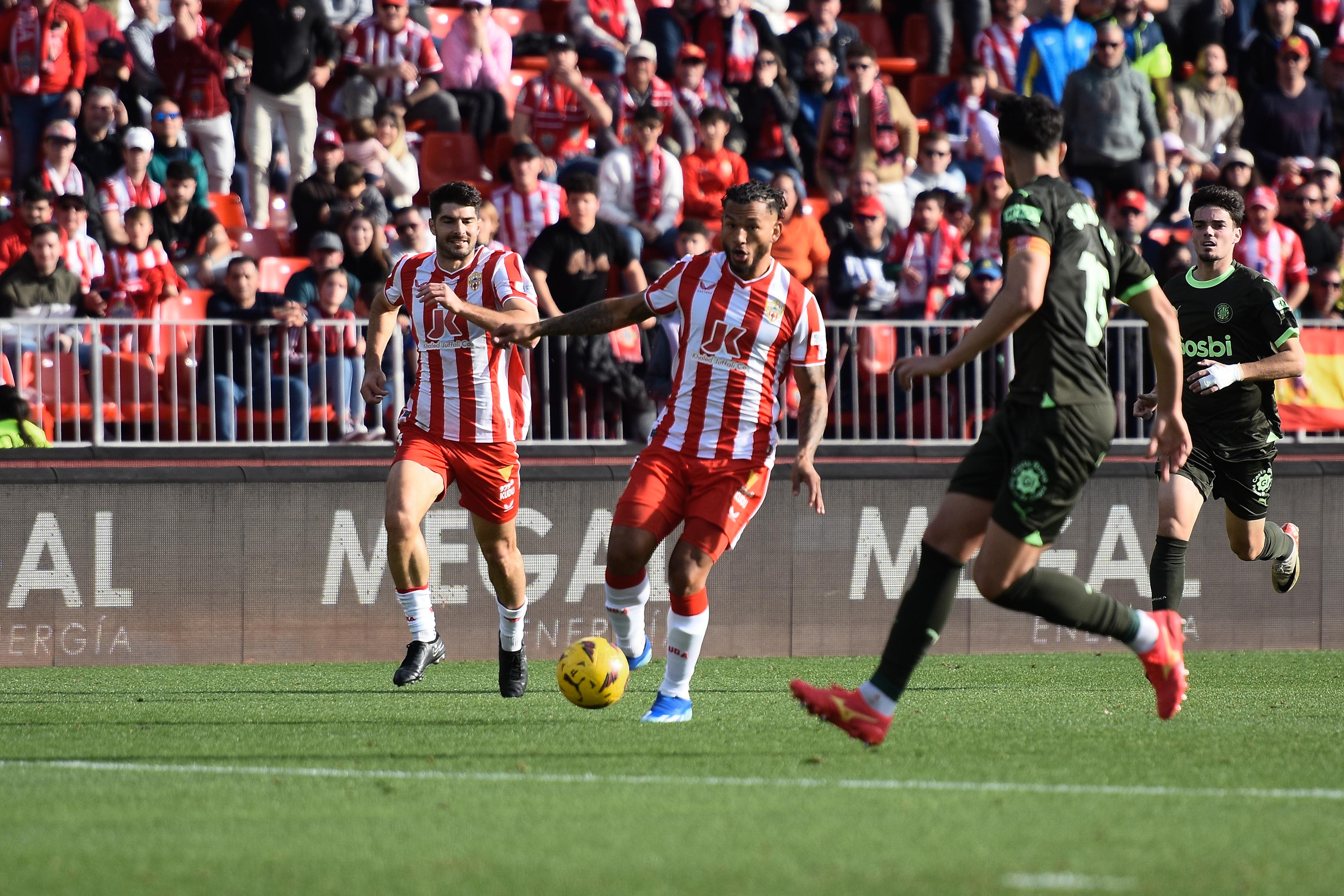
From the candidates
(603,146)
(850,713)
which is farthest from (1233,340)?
(603,146)

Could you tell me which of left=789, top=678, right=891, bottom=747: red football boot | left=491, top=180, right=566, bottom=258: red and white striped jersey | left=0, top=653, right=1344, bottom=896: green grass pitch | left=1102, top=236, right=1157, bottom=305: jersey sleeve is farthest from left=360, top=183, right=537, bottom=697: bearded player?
left=491, top=180, right=566, bottom=258: red and white striped jersey

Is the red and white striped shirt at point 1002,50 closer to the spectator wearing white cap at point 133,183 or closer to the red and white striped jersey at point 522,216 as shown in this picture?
the red and white striped jersey at point 522,216

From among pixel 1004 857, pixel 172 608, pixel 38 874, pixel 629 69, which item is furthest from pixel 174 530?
pixel 1004 857

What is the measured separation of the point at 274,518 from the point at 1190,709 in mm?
6352

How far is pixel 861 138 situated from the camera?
16.2 metres

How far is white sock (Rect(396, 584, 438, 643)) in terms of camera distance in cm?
912

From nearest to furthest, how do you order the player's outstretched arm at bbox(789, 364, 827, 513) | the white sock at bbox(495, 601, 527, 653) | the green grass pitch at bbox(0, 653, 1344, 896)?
the green grass pitch at bbox(0, 653, 1344, 896)
the player's outstretched arm at bbox(789, 364, 827, 513)
the white sock at bbox(495, 601, 527, 653)

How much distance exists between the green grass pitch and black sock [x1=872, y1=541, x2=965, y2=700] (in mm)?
293

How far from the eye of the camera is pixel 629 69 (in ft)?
52.7

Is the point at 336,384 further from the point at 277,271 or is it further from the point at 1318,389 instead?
the point at 1318,389

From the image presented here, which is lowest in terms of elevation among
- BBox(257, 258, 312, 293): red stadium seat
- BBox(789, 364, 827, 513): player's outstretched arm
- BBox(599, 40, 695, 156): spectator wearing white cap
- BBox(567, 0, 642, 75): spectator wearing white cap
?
BBox(789, 364, 827, 513): player's outstretched arm

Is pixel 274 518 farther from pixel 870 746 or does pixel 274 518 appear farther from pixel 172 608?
pixel 870 746

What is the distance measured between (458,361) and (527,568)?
355 cm

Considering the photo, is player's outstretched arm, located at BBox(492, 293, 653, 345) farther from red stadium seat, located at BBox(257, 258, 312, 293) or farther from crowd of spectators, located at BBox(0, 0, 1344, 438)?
red stadium seat, located at BBox(257, 258, 312, 293)
